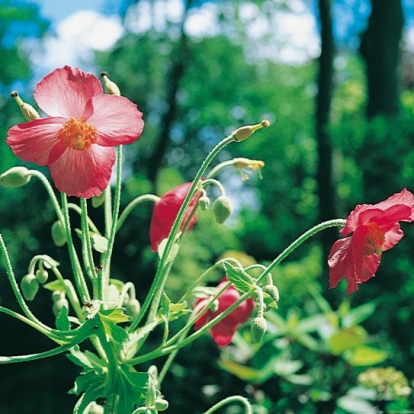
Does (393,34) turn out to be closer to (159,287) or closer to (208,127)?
(159,287)

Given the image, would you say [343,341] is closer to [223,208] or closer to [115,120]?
[223,208]

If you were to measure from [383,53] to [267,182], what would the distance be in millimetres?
7875

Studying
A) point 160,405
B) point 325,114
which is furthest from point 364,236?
point 325,114

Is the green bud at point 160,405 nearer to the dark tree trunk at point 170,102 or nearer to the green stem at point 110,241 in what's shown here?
the green stem at point 110,241

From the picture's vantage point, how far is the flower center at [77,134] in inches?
39.3

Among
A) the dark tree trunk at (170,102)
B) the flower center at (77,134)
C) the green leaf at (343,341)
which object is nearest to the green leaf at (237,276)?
the flower center at (77,134)

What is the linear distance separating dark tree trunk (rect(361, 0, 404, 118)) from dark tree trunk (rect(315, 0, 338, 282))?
41cm

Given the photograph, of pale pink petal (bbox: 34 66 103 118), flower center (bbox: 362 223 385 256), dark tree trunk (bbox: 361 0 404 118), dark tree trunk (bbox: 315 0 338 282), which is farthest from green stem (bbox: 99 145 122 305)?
dark tree trunk (bbox: 361 0 404 118)

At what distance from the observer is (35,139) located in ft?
3.29

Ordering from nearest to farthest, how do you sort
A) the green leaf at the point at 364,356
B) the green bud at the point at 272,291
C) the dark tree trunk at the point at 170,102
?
the green bud at the point at 272,291 < the green leaf at the point at 364,356 < the dark tree trunk at the point at 170,102

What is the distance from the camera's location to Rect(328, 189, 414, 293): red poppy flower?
3.26ft

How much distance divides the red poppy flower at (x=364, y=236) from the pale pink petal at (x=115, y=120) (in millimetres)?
331

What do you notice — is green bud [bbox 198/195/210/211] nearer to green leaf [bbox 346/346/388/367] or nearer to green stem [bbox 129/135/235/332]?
green stem [bbox 129/135/235/332]

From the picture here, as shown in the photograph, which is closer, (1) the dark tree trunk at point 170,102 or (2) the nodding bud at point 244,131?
(2) the nodding bud at point 244,131
